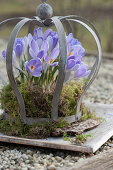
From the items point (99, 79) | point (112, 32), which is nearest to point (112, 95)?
point (99, 79)

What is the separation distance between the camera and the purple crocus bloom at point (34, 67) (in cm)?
216

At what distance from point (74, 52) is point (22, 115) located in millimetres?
614

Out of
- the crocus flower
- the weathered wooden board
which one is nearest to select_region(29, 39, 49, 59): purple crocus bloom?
the crocus flower

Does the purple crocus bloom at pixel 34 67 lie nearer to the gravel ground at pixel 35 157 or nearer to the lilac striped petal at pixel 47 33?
the lilac striped petal at pixel 47 33

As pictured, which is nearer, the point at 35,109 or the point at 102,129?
the point at 35,109

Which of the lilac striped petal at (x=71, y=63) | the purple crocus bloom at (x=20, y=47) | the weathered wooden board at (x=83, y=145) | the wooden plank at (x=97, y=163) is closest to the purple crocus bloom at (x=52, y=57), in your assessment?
the lilac striped petal at (x=71, y=63)

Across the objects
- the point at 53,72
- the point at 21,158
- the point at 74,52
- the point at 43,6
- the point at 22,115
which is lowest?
the point at 21,158

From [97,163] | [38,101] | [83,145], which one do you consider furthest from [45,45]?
[97,163]

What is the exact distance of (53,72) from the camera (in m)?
2.36

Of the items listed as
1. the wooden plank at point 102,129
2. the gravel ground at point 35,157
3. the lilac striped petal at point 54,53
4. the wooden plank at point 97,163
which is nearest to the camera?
the wooden plank at point 97,163

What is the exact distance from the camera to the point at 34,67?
7.18 feet

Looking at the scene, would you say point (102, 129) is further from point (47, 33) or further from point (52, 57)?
point (47, 33)

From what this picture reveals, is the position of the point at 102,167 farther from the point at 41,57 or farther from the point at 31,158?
the point at 41,57

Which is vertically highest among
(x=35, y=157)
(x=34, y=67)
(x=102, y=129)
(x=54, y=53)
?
Answer: (x=54, y=53)
